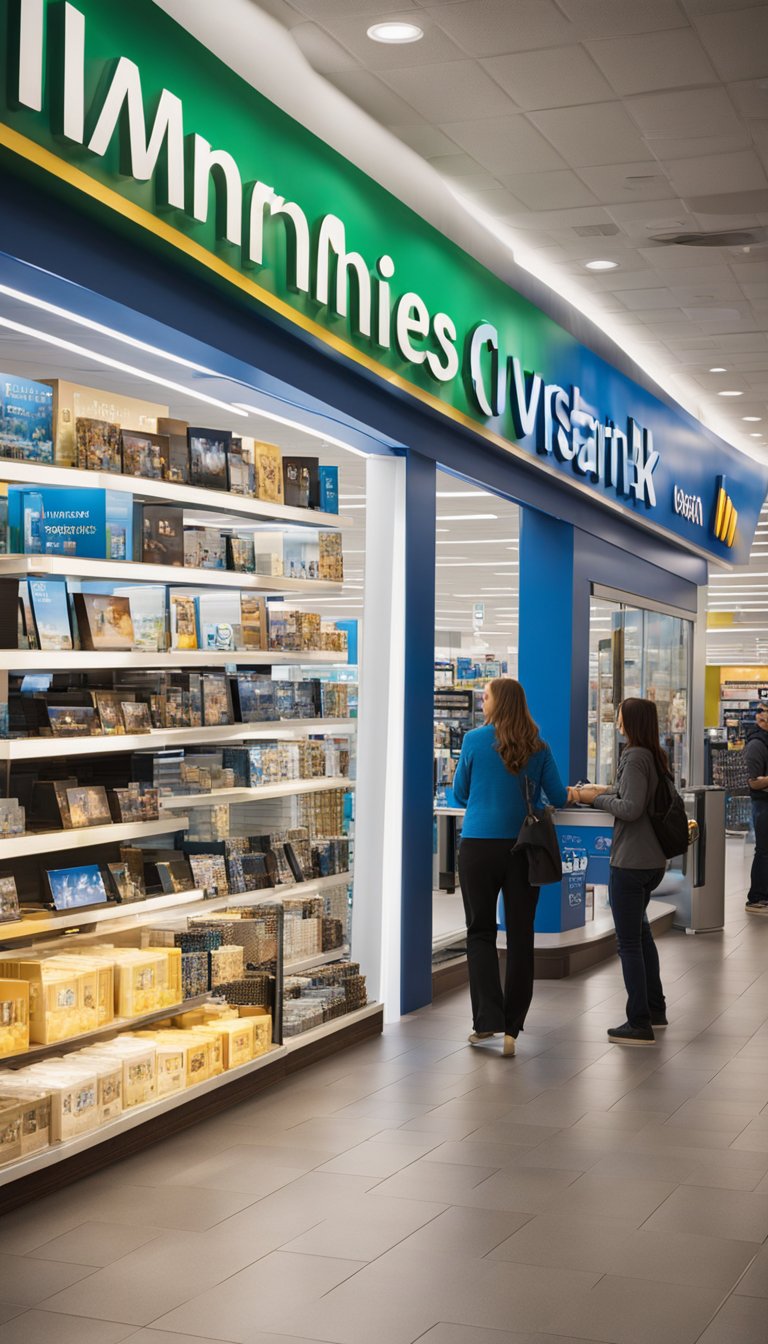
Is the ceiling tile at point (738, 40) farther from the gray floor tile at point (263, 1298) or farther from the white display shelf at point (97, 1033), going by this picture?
the gray floor tile at point (263, 1298)

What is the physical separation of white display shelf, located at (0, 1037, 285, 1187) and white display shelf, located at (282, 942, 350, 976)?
0.40 metres

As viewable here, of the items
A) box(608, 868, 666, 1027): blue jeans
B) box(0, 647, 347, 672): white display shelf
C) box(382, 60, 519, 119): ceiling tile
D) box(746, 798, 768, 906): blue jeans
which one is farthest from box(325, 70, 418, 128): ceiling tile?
box(746, 798, 768, 906): blue jeans

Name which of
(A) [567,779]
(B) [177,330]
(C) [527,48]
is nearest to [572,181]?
(C) [527,48]

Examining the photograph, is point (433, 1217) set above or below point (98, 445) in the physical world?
below

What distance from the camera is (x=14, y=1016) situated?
13.3 ft

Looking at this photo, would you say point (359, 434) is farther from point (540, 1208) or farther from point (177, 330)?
point (540, 1208)

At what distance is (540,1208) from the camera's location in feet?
13.1

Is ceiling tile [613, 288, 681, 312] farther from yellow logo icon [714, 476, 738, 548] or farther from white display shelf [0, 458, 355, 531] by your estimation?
yellow logo icon [714, 476, 738, 548]

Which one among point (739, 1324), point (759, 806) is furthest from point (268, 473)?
point (759, 806)

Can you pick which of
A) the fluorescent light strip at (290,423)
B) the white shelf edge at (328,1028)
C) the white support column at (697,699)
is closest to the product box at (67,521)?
the fluorescent light strip at (290,423)

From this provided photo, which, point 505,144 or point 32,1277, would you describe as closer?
point 32,1277

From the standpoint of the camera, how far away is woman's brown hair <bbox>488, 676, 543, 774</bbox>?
5934 millimetres

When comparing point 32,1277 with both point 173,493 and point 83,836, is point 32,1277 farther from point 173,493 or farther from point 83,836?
point 173,493

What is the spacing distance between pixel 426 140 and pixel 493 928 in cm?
337
